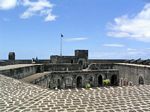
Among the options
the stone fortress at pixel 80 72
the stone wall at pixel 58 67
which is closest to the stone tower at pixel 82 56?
the stone fortress at pixel 80 72

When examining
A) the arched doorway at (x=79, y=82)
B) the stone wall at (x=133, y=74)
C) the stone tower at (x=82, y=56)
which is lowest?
the arched doorway at (x=79, y=82)

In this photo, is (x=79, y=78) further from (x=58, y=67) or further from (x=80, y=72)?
(x=58, y=67)

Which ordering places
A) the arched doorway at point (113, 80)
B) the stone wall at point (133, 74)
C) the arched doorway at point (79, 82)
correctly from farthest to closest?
the arched doorway at point (113, 80)
the arched doorway at point (79, 82)
the stone wall at point (133, 74)

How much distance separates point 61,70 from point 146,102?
1020 inches

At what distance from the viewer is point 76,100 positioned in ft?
24.9

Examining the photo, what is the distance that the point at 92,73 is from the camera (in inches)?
1302

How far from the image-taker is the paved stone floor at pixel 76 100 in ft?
22.3

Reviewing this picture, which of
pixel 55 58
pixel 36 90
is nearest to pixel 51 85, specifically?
pixel 55 58

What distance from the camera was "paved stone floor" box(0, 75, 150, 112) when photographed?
267 inches

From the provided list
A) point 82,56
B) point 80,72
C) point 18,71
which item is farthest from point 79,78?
point 18,71

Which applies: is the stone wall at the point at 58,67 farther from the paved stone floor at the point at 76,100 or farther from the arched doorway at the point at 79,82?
the paved stone floor at the point at 76,100

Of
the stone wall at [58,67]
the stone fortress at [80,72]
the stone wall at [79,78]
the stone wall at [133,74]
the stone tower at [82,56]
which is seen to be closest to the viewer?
the stone wall at [133,74]

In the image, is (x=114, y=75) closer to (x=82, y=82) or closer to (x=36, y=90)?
(x=82, y=82)

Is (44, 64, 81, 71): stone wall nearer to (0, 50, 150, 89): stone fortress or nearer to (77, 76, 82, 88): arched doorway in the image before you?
(0, 50, 150, 89): stone fortress
